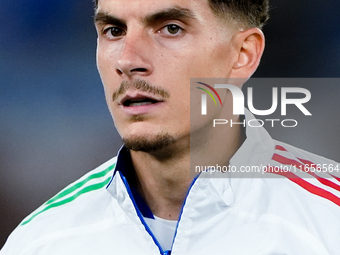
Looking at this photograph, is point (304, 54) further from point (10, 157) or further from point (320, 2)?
point (10, 157)

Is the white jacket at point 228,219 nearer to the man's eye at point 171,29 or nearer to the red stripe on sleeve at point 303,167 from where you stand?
the red stripe on sleeve at point 303,167

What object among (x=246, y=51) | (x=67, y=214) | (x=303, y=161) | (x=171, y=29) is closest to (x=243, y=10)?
(x=246, y=51)

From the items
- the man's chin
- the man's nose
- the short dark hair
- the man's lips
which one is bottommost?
the man's chin

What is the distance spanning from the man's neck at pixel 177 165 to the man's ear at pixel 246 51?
0.18 m

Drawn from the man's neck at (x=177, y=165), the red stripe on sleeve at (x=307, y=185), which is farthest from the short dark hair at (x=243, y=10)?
the red stripe on sleeve at (x=307, y=185)

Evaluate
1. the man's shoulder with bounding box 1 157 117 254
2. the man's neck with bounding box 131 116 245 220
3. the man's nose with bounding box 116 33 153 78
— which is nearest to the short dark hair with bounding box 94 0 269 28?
the man's nose with bounding box 116 33 153 78

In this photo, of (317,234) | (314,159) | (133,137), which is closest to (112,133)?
(133,137)

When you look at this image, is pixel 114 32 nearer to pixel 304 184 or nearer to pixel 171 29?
pixel 171 29

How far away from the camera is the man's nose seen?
1064mm

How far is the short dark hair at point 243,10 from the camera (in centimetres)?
119

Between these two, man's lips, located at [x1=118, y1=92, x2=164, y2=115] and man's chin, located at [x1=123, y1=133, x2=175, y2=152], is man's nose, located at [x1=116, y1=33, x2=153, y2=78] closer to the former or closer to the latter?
man's lips, located at [x1=118, y1=92, x2=164, y2=115]

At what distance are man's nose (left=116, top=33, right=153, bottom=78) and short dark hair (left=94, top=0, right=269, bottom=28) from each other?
242 mm

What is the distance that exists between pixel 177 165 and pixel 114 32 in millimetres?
442

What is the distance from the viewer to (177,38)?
1.14 m
